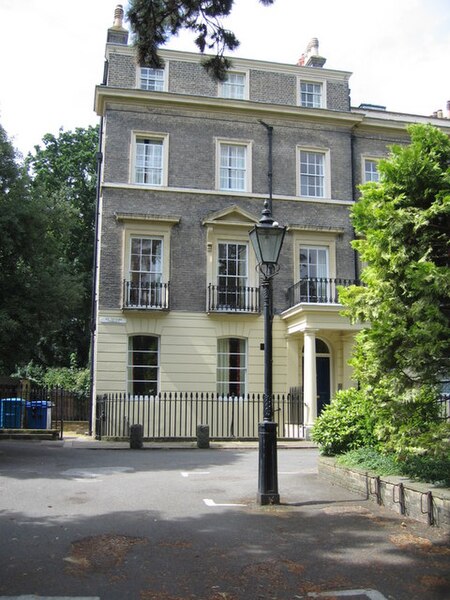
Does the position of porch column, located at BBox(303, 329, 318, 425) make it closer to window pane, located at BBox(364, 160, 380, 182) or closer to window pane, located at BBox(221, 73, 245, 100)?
window pane, located at BBox(364, 160, 380, 182)

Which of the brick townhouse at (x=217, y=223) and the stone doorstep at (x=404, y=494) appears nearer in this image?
the stone doorstep at (x=404, y=494)

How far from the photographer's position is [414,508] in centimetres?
709

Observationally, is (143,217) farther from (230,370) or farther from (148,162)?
(230,370)

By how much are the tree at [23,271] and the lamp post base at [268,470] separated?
7.94 m

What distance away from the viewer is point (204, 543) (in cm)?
618

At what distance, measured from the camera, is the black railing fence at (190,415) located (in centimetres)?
1911

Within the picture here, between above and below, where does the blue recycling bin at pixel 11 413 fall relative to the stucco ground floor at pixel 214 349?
below

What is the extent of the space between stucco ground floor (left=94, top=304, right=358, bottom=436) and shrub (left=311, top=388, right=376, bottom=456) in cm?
864

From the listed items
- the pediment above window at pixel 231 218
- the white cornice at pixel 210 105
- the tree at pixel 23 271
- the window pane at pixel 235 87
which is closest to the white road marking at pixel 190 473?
the tree at pixel 23 271

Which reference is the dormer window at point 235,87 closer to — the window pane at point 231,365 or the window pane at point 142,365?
the window pane at point 231,365

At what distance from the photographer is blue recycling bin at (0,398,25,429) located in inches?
728

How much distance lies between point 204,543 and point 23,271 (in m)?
10.7

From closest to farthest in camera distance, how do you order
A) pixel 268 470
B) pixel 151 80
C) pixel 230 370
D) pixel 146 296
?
1. pixel 268 470
2. pixel 146 296
3. pixel 230 370
4. pixel 151 80

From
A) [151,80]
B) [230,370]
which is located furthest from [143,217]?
[230,370]
